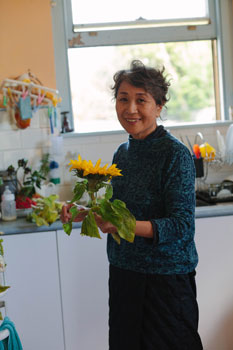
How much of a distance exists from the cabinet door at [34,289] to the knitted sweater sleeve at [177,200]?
98cm

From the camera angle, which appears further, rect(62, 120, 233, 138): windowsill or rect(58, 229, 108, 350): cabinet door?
rect(62, 120, 233, 138): windowsill

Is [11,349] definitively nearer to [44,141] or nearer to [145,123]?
[145,123]

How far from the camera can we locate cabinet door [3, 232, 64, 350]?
228cm

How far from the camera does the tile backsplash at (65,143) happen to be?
276 centimetres

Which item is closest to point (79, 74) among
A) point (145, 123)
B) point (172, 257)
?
point (145, 123)

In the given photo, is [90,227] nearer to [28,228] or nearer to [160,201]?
[160,201]

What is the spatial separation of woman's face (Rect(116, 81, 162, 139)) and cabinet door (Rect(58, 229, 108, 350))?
3.06 ft

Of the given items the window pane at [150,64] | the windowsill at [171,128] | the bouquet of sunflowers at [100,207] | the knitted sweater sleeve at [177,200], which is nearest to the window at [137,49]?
the window pane at [150,64]

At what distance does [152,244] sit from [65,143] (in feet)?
4.99

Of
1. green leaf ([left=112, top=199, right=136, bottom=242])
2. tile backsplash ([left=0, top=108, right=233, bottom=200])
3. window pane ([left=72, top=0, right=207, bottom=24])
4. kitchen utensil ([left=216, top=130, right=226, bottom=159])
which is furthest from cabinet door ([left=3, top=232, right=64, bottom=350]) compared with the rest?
window pane ([left=72, top=0, right=207, bottom=24])

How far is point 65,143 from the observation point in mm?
2854

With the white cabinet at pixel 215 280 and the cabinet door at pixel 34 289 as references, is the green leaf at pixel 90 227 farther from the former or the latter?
the white cabinet at pixel 215 280

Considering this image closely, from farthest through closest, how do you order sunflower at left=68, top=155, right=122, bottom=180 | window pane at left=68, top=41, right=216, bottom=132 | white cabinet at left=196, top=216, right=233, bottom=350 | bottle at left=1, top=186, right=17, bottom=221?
window pane at left=68, top=41, right=216, bottom=132
bottle at left=1, top=186, right=17, bottom=221
white cabinet at left=196, top=216, right=233, bottom=350
sunflower at left=68, top=155, right=122, bottom=180

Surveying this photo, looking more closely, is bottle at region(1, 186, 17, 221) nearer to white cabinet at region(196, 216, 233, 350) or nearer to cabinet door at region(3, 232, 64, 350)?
cabinet door at region(3, 232, 64, 350)
